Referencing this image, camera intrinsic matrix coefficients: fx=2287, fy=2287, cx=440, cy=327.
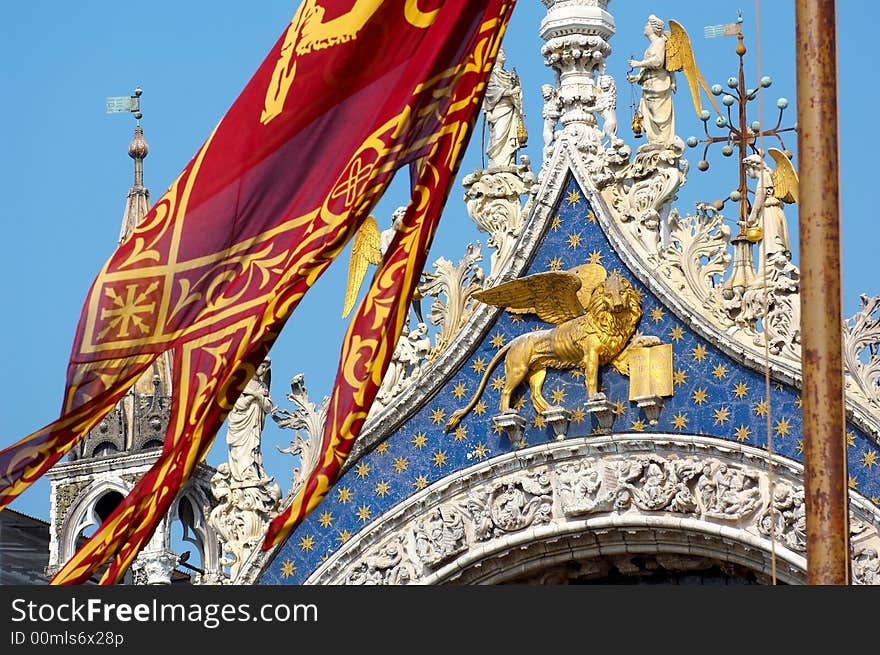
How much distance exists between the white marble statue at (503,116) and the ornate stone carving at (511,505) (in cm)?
244

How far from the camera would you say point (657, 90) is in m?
16.5

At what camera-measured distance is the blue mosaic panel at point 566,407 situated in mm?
15695

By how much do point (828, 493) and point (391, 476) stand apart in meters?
8.99

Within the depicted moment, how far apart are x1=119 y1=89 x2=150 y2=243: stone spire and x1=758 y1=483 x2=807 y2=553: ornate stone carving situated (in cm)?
700

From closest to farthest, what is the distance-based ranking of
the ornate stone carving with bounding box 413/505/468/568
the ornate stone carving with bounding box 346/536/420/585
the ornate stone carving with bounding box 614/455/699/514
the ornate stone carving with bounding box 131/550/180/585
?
the ornate stone carving with bounding box 614/455/699/514 < the ornate stone carving with bounding box 413/505/468/568 < the ornate stone carving with bounding box 346/536/420/585 < the ornate stone carving with bounding box 131/550/180/585

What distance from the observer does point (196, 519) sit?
1880cm

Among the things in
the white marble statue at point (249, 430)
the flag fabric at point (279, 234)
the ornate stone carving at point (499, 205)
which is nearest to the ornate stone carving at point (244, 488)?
the white marble statue at point (249, 430)

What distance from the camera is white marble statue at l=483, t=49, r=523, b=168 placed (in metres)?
17.2

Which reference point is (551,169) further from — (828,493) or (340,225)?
(828,493)

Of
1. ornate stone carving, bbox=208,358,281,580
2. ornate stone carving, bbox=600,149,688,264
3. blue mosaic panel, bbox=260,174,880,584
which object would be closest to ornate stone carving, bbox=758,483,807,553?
blue mosaic panel, bbox=260,174,880,584

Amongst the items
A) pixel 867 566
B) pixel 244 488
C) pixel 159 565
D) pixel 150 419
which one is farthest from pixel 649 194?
pixel 150 419

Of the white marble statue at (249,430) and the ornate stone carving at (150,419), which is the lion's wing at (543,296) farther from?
the ornate stone carving at (150,419)

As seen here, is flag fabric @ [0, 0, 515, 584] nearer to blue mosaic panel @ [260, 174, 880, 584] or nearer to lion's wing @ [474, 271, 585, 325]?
blue mosaic panel @ [260, 174, 880, 584]

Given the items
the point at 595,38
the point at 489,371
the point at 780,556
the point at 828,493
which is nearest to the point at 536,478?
the point at 489,371
